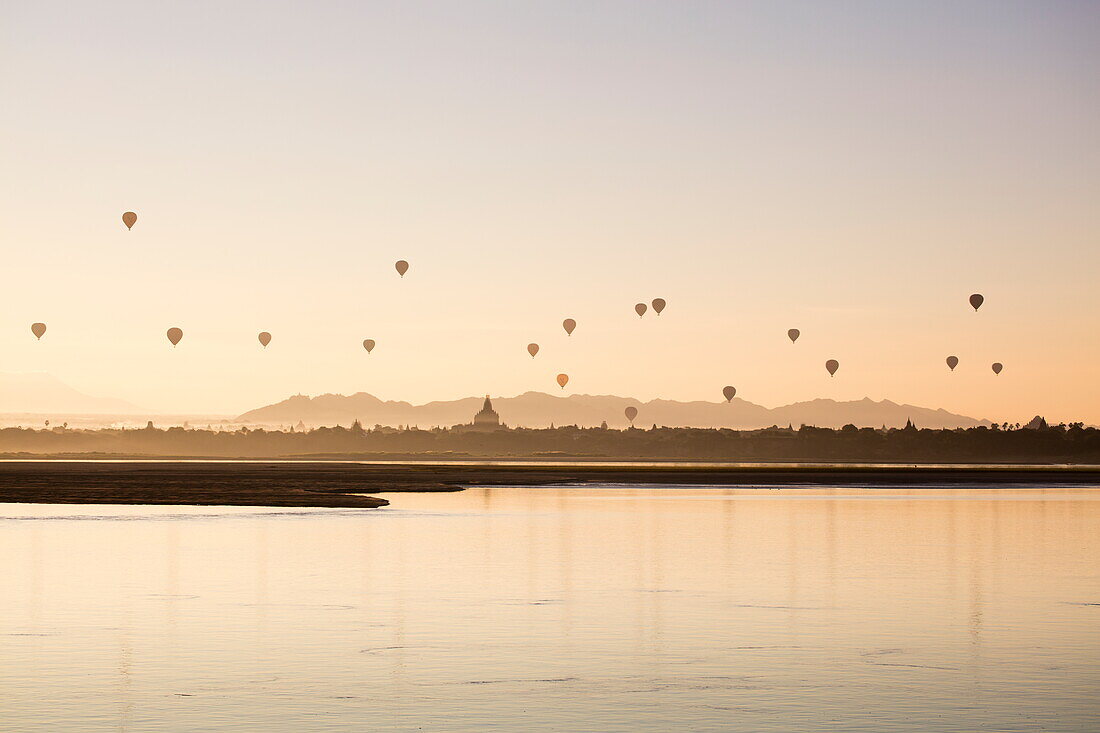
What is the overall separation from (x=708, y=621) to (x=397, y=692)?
1068 centimetres

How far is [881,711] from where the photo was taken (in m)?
20.8

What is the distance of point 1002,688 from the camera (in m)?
22.9

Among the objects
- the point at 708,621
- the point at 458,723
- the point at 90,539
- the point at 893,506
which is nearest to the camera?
the point at 458,723

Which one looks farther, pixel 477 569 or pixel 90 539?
pixel 90 539

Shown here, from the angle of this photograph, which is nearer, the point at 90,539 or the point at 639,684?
the point at 639,684

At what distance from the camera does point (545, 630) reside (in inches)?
1173

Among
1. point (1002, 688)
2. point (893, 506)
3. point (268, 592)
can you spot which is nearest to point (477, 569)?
point (268, 592)

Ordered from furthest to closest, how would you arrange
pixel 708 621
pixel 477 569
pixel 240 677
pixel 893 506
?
pixel 893 506, pixel 477 569, pixel 708 621, pixel 240 677

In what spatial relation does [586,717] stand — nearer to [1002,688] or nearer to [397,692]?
[397,692]

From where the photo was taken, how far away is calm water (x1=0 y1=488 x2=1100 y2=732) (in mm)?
20938

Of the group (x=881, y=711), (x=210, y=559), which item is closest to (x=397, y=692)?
(x=881, y=711)

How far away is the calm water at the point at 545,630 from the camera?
20.9 m

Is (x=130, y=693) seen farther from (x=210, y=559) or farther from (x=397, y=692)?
(x=210, y=559)

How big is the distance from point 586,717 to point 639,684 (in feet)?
10.1
